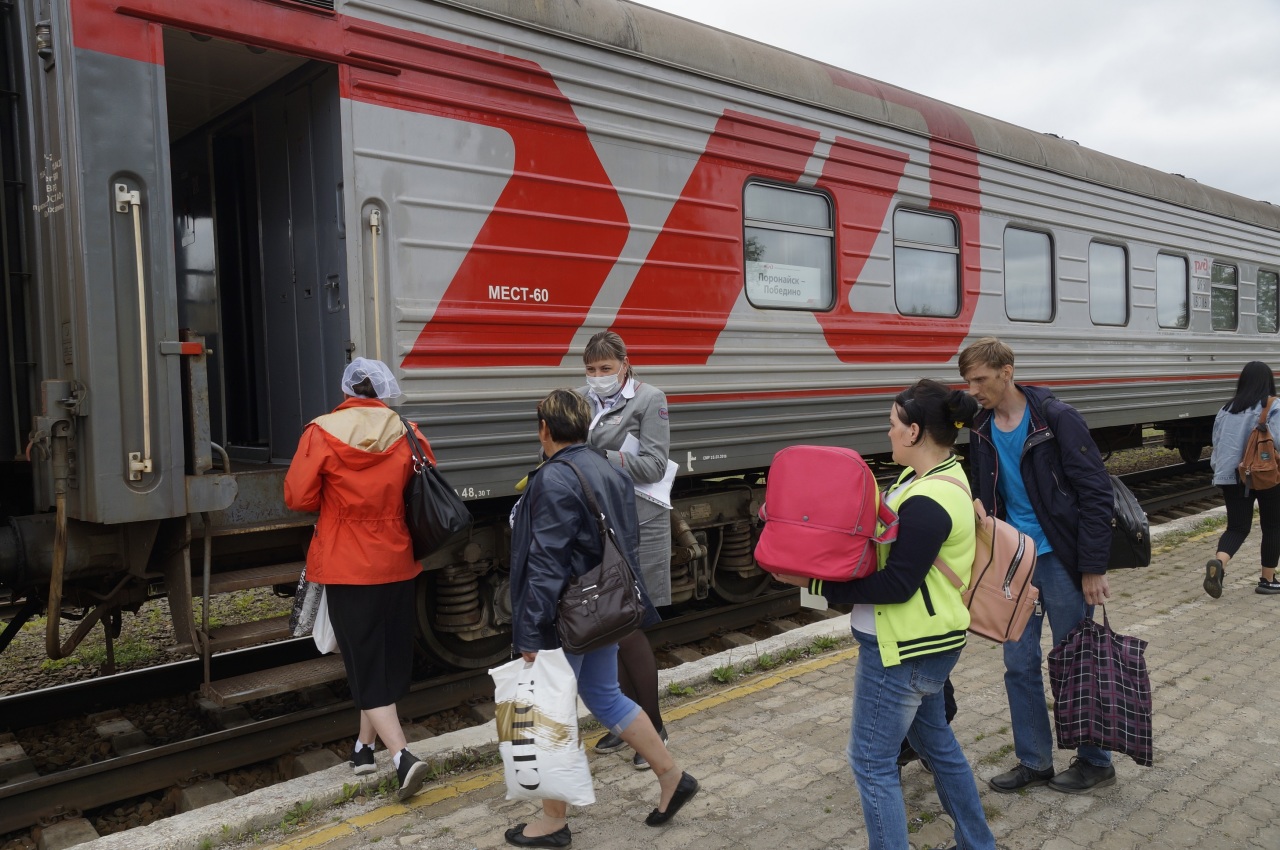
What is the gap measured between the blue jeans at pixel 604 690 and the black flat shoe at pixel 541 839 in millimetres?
364

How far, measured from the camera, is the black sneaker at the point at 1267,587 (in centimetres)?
612

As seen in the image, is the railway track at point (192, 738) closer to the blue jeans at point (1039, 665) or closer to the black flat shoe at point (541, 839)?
the black flat shoe at point (541, 839)

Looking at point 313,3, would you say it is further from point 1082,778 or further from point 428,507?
point 1082,778

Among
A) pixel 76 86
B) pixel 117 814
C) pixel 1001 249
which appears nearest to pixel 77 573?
pixel 117 814

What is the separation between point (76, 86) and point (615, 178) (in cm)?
A: 239

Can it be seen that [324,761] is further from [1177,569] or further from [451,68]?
[1177,569]

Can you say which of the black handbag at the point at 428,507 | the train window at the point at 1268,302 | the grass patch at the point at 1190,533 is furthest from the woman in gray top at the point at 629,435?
the train window at the point at 1268,302

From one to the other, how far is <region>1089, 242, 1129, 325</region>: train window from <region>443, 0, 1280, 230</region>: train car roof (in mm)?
611

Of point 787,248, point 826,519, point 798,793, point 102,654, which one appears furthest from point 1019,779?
point 102,654

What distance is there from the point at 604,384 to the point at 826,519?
4.65 ft

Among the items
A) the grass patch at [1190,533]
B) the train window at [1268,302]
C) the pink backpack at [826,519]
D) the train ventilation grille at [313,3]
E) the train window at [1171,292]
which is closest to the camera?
the pink backpack at [826,519]

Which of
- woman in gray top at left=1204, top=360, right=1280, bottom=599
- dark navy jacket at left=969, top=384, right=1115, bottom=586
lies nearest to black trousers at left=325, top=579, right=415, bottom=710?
dark navy jacket at left=969, top=384, right=1115, bottom=586

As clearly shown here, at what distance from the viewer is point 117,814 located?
3725 millimetres

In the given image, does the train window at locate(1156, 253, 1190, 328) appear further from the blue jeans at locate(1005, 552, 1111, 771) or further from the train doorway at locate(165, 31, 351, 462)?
the train doorway at locate(165, 31, 351, 462)
